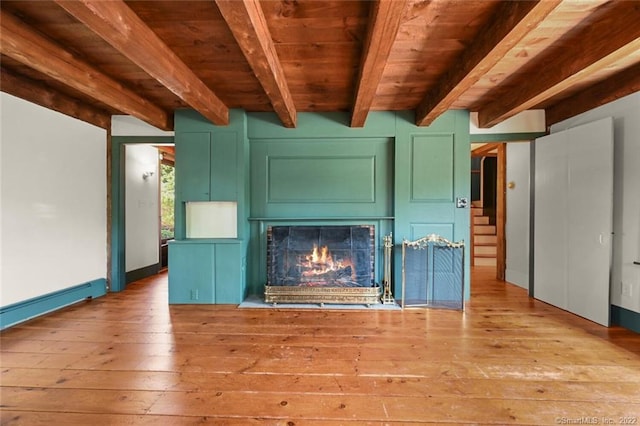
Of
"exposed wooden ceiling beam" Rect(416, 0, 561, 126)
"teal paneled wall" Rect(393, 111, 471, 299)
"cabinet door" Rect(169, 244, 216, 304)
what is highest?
"exposed wooden ceiling beam" Rect(416, 0, 561, 126)

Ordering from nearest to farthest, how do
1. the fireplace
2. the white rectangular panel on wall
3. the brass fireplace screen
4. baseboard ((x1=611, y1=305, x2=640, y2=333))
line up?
baseboard ((x1=611, y1=305, x2=640, y2=333))
the fireplace
the brass fireplace screen
the white rectangular panel on wall

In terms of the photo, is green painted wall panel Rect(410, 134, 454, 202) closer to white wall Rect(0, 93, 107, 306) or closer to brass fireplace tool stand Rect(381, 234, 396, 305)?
brass fireplace tool stand Rect(381, 234, 396, 305)

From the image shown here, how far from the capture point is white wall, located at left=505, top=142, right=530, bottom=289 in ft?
13.7

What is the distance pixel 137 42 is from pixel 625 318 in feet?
16.2

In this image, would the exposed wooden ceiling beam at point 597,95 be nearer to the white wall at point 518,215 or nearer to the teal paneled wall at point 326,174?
the white wall at point 518,215

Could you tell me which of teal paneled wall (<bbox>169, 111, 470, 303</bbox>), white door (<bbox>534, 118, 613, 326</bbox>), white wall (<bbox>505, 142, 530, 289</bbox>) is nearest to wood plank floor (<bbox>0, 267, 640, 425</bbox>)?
white door (<bbox>534, 118, 613, 326</bbox>)

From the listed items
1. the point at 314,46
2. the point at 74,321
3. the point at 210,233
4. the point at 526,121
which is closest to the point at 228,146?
the point at 210,233

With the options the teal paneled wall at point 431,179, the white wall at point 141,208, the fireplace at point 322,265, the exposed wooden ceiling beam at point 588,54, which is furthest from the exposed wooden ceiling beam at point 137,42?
the exposed wooden ceiling beam at point 588,54

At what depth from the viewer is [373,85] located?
2314mm

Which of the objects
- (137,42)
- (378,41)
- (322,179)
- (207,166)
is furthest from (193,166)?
(378,41)

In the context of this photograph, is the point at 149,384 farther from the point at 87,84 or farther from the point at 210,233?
the point at 87,84

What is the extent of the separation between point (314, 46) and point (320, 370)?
250cm

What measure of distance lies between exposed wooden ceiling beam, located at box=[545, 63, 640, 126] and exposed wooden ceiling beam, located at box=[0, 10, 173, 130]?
16.6 ft

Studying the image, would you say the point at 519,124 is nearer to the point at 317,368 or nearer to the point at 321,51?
the point at 321,51
